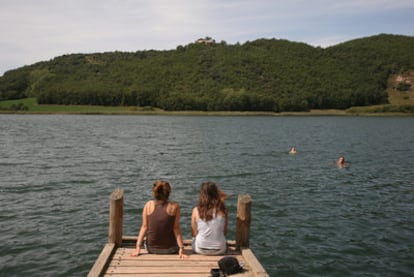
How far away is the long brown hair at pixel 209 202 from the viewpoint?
9078 millimetres

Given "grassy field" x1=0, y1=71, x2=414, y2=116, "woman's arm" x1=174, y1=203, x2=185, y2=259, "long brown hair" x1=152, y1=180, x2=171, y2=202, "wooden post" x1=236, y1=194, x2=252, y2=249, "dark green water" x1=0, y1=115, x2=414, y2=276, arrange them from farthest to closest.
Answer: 1. "grassy field" x1=0, y1=71, x2=414, y2=116
2. "dark green water" x1=0, y1=115, x2=414, y2=276
3. "wooden post" x1=236, y1=194, x2=252, y2=249
4. "woman's arm" x1=174, y1=203, x2=185, y2=259
5. "long brown hair" x1=152, y1=180, x2=171, y2=202

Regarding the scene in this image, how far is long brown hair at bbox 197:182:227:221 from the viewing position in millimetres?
9078

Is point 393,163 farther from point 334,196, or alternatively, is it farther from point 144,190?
point 144,190

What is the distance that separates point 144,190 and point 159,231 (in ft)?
43.0

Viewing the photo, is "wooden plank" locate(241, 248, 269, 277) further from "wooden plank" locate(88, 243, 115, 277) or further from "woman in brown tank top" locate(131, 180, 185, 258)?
"wooden plank" locate(88, 243, 115, 277)

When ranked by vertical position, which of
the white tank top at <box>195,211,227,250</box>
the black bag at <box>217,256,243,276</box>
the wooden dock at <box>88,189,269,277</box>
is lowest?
the wooden dock at <box>88,189,269,277</box>

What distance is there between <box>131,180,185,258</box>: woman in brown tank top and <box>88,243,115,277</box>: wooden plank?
1.86ft

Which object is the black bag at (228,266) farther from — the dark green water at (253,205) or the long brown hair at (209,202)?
the dark green water at (253,205)

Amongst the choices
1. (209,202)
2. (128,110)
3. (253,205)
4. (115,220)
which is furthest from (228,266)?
(128,110)

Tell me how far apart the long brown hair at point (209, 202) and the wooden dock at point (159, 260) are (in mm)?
1023

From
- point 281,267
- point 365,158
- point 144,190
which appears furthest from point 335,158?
point 281,267

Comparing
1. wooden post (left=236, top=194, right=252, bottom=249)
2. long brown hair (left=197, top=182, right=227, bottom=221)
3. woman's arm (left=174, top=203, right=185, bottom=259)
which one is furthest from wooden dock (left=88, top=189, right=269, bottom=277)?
long brown hair (left=197, top=182, right=227, bottom=221)

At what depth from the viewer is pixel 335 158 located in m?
38.6

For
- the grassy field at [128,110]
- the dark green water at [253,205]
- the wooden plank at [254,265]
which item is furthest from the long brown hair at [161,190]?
the grassy field at [128,110]
